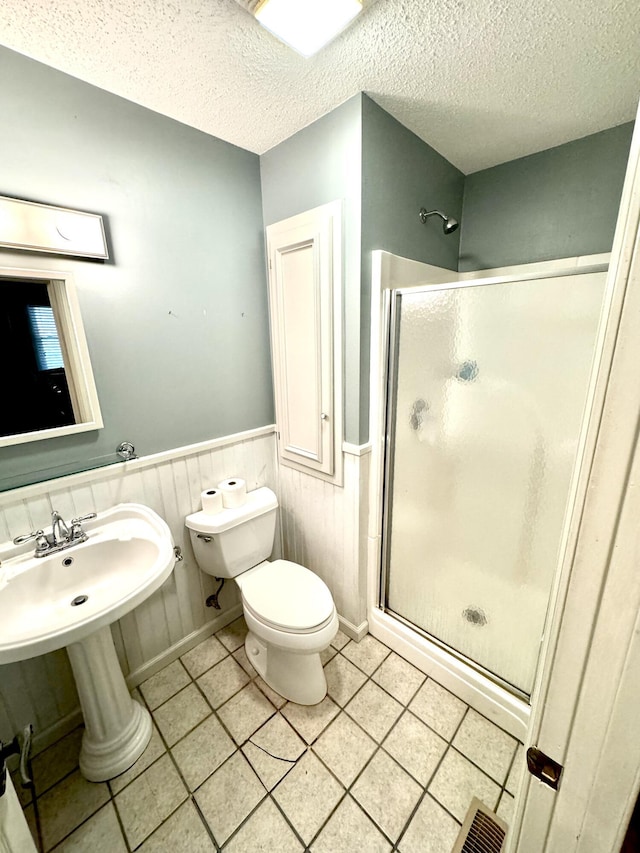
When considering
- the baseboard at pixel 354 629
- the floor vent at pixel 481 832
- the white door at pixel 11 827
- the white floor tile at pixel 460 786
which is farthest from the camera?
the baseboard at pixel 354 629

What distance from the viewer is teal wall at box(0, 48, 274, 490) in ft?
3.45

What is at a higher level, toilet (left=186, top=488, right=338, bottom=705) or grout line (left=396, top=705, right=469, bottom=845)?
toilet (left=186, top=488, right=338, bottom=705)

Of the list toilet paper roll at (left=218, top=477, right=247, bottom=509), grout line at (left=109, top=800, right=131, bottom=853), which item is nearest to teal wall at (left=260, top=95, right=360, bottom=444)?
toilet paper roll at (left=218, top=477, right=247, bottom=509)

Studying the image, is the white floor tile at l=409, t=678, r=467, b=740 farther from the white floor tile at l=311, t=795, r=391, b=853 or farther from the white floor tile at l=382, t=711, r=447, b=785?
the white floor tile at l=311, t=795, r=391, b=853

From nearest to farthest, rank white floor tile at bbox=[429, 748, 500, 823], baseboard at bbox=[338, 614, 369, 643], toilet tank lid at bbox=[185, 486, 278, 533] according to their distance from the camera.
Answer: white floor tile at bbox=[429, 748, 500, 823] < toilet tank lid at bbox=[185, 486, 278, 533] < baseboard at bbox=[338, 614, 369, 643]

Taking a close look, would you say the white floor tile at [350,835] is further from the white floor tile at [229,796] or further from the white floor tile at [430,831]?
the white floor tile at [229,796]

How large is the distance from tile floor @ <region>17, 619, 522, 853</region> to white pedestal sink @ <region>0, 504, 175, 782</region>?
0.09 m

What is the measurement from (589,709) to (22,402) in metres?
1.54

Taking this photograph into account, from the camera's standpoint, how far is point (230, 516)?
152 cm

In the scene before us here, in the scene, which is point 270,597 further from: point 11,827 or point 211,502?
point 11,827

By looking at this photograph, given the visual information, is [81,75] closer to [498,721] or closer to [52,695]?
[52,695]

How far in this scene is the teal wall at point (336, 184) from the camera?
1229mm

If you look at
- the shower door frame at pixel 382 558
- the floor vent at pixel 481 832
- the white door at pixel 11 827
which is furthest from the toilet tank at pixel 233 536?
the floor vent at pixel 481 832

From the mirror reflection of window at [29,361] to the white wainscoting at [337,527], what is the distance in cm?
106
